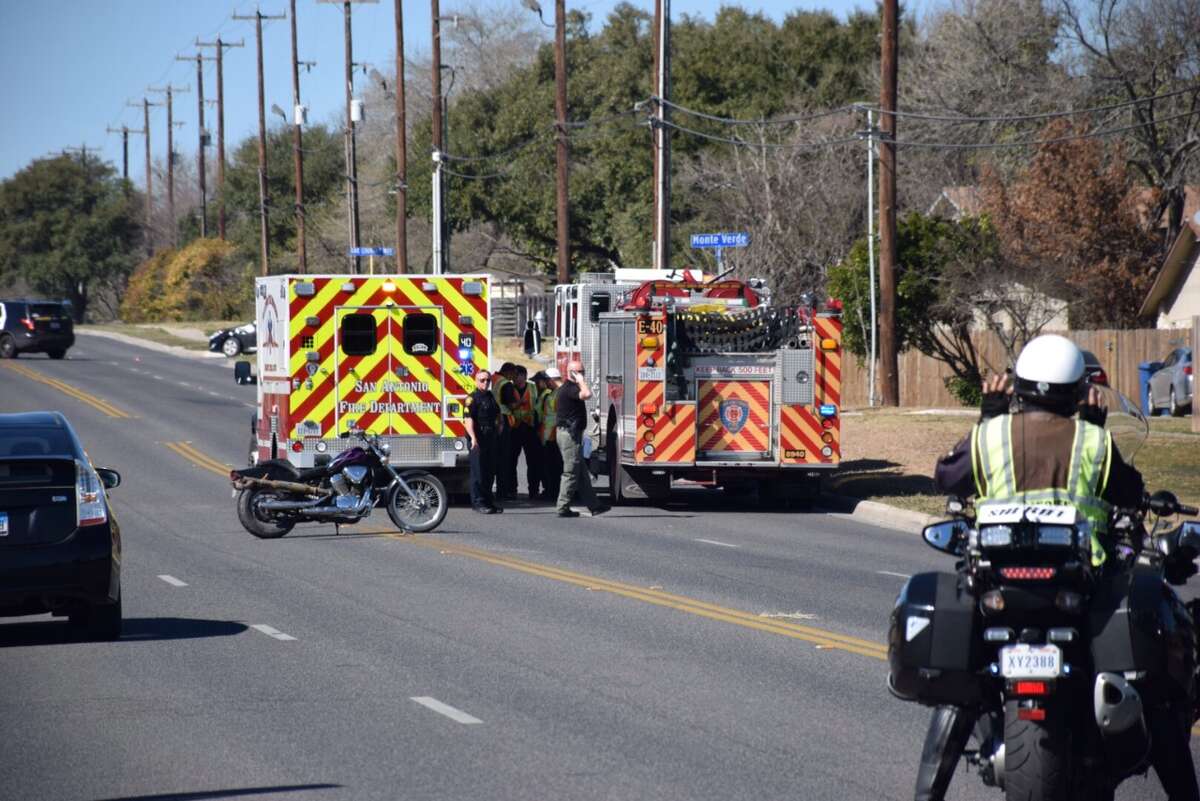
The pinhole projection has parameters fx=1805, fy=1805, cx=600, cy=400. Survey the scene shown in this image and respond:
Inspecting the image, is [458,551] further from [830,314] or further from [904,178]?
[904,178]

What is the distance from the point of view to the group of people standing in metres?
21.9

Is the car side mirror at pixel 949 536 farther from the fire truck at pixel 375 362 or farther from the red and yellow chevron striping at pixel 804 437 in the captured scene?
the fire truck at pixel 375 362

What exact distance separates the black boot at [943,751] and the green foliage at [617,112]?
54.1m

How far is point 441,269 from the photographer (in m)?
52.6

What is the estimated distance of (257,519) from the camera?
19.5m

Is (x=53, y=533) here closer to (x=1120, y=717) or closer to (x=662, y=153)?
(x=1120, y=717)

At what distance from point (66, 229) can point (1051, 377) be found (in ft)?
374

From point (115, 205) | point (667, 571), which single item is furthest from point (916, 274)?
point (115, 205)

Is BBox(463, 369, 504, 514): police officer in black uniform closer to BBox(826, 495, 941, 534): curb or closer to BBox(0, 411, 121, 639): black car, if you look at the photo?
BBox(826, 495, 941, 534): curb

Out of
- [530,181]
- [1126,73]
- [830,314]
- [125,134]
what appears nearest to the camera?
[830,314]

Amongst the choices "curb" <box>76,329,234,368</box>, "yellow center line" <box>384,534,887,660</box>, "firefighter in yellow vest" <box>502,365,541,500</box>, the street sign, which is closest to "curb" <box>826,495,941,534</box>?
"firefighter in yellow vest" <box>502,365,541,500</box>

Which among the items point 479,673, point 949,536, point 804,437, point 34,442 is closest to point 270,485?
point 804,437

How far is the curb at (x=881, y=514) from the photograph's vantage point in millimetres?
21125

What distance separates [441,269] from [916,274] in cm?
1848
